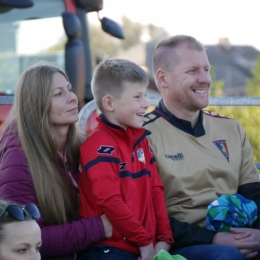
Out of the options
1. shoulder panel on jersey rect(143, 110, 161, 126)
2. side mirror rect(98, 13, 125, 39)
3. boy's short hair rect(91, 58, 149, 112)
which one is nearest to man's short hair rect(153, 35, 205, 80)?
shoulder panel on jersey rect(143, 110, 161, 126)

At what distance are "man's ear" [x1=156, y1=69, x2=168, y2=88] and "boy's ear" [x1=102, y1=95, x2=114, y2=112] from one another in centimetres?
62

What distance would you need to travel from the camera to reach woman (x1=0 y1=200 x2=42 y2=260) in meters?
2.82

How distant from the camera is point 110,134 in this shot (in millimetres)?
3492

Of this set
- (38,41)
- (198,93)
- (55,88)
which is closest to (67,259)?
(55,88)

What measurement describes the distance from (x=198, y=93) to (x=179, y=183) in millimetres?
581

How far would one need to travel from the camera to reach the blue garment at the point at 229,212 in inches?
139

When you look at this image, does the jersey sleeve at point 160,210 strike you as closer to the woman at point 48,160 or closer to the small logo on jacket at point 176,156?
the small logo on jacket at point 176,156

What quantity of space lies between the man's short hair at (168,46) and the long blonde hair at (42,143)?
83 centimetres

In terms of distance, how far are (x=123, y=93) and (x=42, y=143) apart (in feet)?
1.60

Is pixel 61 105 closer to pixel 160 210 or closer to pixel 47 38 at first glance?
pixel 160 210

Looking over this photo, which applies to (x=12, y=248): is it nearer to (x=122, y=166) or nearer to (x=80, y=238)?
(x=80, y=238)

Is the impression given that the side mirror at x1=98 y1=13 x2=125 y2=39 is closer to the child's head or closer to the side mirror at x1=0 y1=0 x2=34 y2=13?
the side mirror at x1=0 y1=0 x2=34 y2=13

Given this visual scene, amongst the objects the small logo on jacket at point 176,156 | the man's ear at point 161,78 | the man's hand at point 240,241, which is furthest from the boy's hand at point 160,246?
the man's ear at point 161,78

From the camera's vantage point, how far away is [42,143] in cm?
342
